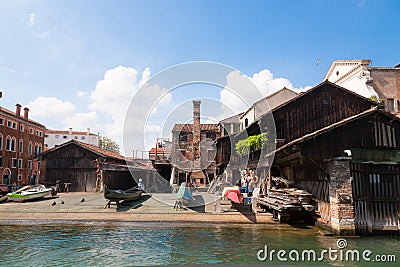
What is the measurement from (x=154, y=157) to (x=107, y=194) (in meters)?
16.4

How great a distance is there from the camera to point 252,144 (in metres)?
18.3

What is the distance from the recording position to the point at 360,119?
11336 millimetres

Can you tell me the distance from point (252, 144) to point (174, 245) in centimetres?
1037

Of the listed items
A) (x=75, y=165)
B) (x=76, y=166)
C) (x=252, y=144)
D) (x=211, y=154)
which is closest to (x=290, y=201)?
(x=252, y=144)

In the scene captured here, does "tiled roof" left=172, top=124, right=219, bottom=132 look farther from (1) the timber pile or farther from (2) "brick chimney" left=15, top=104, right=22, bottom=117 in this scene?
(1) the timber pile

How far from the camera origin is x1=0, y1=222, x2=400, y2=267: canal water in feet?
26.1

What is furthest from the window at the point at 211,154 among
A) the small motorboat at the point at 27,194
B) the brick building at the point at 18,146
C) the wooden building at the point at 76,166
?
the brick building at the point at 18,146

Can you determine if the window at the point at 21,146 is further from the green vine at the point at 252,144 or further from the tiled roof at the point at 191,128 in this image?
the green vine at the point at 252,144

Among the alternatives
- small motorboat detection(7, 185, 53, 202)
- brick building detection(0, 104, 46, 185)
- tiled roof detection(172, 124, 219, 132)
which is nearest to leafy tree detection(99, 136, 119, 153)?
brick building detection(0, 104, 46, 185)

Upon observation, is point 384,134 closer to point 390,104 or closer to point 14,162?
point 390,104

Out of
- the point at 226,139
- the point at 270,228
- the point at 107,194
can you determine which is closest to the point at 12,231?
the point at 107,194

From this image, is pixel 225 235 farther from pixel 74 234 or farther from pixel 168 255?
pixel 74 234

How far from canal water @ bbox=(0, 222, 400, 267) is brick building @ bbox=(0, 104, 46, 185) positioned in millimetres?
25232

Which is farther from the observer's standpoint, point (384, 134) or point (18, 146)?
point (18, 146)
